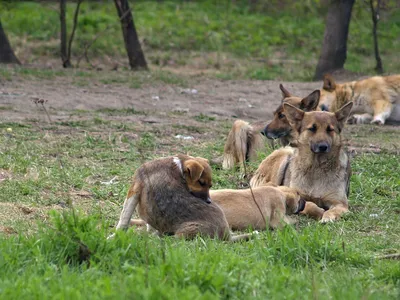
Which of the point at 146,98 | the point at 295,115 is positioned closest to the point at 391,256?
the point at 295,115

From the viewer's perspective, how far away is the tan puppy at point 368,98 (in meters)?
14.6

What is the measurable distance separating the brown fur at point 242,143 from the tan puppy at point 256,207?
7.33 feet

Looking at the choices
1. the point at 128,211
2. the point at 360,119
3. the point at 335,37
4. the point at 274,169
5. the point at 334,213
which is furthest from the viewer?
the point at 335,37

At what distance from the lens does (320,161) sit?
830 centimetres

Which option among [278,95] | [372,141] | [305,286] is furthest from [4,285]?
[278,95]

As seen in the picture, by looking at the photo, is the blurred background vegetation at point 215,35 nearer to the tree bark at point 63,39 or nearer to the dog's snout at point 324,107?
the tree bark at point 63,39

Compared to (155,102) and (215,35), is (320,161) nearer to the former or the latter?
(155,102)

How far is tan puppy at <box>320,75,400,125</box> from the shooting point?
47.8ft

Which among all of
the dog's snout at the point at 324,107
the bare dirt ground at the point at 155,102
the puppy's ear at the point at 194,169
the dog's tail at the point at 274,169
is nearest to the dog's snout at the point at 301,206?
the dog's tail at the point at 274,169

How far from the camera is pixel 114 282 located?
4.62m

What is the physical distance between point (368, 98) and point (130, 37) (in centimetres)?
529

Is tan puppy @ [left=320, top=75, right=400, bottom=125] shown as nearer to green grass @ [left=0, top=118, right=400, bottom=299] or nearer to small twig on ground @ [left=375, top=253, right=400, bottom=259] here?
green grass @ [left=0, top=118, right=400, bottom=299]

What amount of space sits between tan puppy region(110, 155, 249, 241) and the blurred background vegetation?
11.2m

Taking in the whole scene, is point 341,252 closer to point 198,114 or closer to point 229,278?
point 229,278
